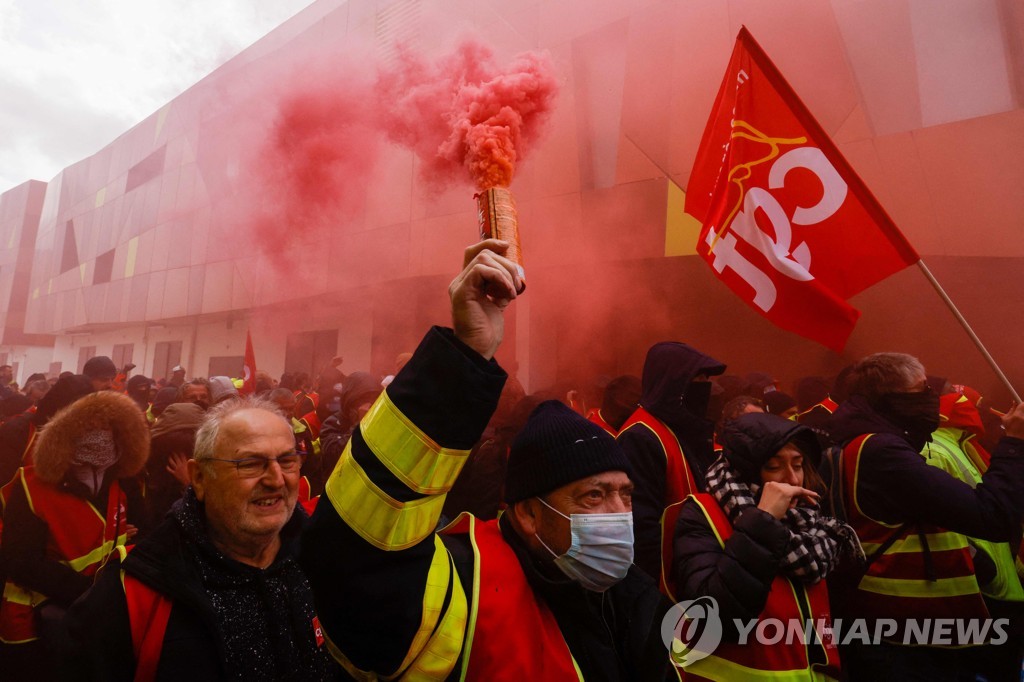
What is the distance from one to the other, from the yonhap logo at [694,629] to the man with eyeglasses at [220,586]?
3.77 ft

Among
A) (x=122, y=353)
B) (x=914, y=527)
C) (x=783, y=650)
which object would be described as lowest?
(x=783, y=650)

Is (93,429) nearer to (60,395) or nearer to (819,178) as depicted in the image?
(60,395)

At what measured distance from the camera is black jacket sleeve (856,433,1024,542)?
222 cm

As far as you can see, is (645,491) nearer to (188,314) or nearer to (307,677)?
(307,677)

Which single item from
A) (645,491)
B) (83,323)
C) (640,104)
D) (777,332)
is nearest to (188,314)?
(83,323)

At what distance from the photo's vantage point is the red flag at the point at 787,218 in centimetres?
314

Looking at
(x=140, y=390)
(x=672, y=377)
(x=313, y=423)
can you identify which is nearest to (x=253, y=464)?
(x=672, y=377)

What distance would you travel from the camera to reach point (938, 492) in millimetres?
2217

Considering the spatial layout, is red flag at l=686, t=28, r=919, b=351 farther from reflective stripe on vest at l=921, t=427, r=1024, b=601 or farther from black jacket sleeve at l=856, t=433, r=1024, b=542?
black jacket sleeve at l=856, t=433, r=1024, b=542

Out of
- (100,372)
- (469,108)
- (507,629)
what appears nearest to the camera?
(507,629)

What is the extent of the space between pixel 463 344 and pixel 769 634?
167 cm

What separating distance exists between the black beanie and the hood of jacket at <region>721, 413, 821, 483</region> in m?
0.76

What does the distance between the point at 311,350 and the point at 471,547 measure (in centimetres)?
1285

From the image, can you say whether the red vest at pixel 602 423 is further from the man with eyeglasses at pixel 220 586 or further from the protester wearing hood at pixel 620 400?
the man with eyeglasses at pixel 220 586
